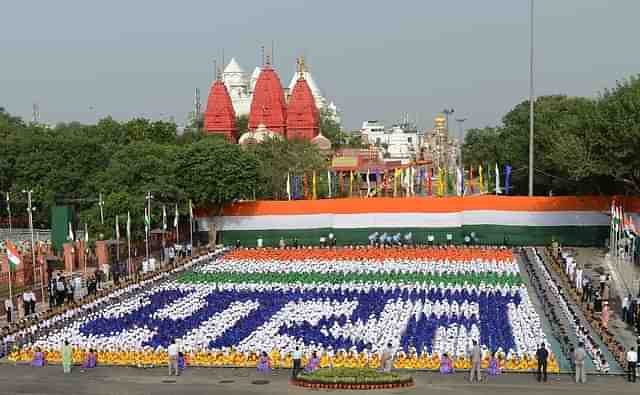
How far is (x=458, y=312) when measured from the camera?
99.4 ft

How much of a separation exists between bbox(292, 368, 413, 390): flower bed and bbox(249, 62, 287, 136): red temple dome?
7719 cm

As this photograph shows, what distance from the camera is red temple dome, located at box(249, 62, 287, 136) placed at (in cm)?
9862

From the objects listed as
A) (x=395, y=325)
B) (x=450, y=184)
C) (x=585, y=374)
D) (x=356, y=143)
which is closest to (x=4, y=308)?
(x=395, y=325)

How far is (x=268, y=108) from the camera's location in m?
98.6

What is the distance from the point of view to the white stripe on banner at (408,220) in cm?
4775

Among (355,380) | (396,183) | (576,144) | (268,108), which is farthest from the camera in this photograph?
(268,108)

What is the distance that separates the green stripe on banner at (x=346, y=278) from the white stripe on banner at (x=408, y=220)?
11.3 metres

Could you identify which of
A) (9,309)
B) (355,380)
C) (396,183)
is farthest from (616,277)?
(396,183)

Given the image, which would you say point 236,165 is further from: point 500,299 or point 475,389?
point 475,389

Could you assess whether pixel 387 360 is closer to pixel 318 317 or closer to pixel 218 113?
pixel 318 317

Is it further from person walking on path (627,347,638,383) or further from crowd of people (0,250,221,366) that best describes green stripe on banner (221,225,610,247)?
person walking on path (627,347,638,383)

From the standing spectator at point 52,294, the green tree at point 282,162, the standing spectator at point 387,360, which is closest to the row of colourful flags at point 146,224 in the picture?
the standing spectator at point 52,294

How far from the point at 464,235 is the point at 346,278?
42.8 ft

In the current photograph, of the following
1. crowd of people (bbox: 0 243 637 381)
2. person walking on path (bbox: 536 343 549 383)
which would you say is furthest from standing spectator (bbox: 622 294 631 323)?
person walking on path (bbox: 536 343 549 383)
